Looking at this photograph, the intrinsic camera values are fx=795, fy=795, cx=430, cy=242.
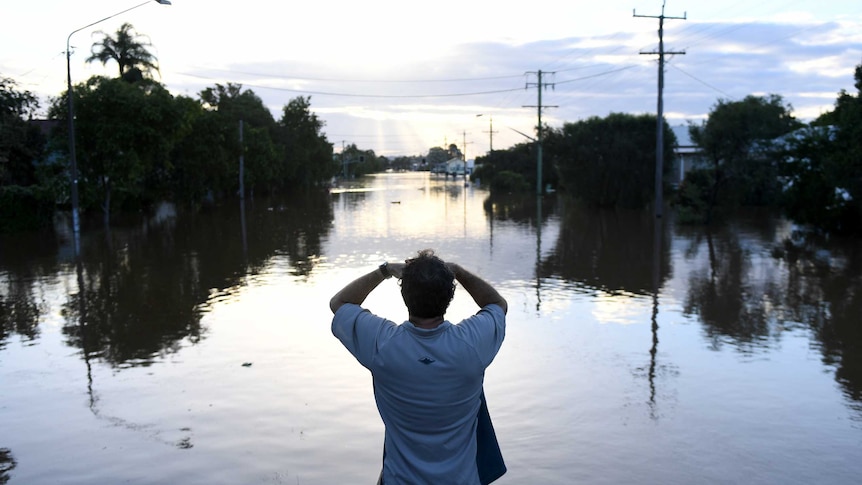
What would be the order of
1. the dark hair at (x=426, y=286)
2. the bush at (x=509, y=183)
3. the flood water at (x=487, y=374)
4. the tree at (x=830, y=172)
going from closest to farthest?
the dark hair at (x=426, y=286) < the flood water at (x=487, y=374) < the tree at (x=830, y=172) < the bush at (x=509, y=183)

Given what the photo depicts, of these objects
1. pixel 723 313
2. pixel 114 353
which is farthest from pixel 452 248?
pixel 114 353

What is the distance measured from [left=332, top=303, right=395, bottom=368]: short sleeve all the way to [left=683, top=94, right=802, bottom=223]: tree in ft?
92.4

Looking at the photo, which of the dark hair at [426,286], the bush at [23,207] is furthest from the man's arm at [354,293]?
the bush at [23,207]

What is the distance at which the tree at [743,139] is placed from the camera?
1120 inches

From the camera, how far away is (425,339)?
288 centimetres

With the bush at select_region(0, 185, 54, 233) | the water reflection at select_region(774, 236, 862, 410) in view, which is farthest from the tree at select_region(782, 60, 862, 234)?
the bush at select_region(0, 185, 54, 233)

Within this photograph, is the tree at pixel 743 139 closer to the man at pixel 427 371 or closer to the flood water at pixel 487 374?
the flood water at pixel 487 374

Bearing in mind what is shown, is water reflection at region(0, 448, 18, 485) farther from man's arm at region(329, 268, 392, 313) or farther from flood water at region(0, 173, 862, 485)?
man's arm at region(329, 268, 392, 313)

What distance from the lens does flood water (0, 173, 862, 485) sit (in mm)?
6297

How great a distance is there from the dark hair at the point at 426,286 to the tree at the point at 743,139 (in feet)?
92.3

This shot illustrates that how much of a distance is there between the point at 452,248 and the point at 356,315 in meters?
19.3

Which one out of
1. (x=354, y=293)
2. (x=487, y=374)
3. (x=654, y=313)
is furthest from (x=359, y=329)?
(x=654, y=313)

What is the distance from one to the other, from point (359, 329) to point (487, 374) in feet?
20.2

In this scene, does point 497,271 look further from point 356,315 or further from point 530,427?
point 356,315
